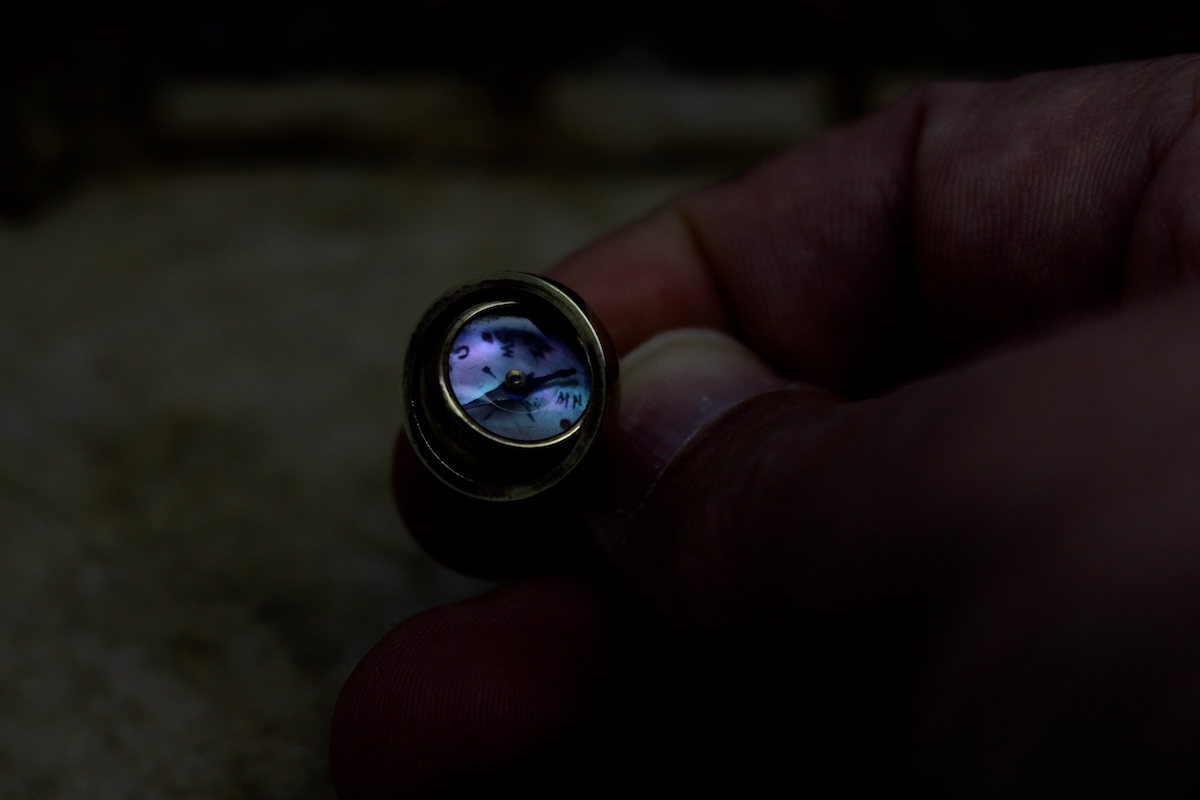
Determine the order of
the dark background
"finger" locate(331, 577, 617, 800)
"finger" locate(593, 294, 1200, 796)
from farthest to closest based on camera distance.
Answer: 1. the dark background
2. "finger" locate(331, 577, 617, 800)
3. "finger" locate(593, 294, 1200, 796)

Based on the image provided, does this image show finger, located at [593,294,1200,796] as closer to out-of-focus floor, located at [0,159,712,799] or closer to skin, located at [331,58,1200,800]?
skin, located at [331,58,1200,800]

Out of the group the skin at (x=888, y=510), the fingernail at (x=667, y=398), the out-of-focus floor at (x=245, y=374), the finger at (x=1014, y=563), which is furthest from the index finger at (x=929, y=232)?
the out-of-focus floor at (x=245, y=374)

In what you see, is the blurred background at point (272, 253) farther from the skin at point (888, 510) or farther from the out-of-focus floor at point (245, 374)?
the skin at point (888, 510)

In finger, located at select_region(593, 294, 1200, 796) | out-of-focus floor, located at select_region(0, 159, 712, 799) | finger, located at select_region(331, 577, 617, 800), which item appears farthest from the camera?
out-of-focus floor, located at select_region(0, 159, 712, 799)

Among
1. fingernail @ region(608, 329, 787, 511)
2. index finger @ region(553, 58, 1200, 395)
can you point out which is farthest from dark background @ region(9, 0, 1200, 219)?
fingernail @ region(608, 329, 787, 511)

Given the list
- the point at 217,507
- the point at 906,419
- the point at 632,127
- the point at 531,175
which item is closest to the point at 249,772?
the point at 217,507
